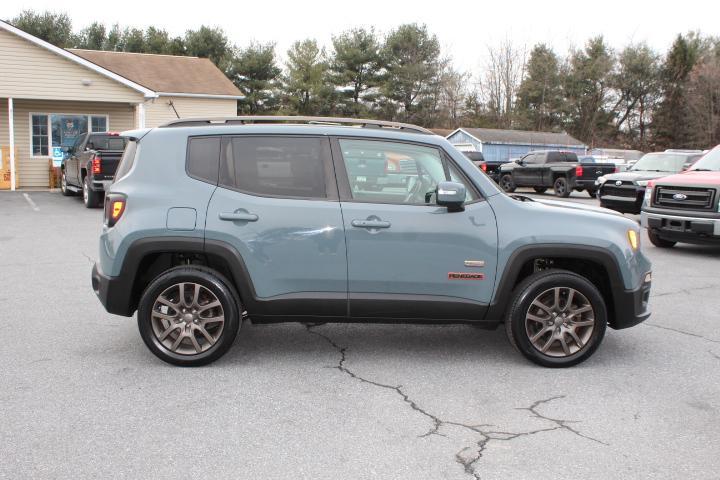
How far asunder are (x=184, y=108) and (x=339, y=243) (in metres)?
24.4

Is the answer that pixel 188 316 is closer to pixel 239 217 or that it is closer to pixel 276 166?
pixel 239 217

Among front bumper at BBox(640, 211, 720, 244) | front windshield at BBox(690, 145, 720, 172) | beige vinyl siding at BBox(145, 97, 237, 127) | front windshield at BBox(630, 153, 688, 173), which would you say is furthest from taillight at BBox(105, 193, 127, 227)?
beige vinyl siding at BBox(145, 97, 237, 127)

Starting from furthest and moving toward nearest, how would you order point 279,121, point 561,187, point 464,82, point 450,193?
point 464,82 < point 561,187 < point 279,121 < point 450,193

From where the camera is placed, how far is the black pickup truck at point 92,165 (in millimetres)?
16344

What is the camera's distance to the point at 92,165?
16469 mm

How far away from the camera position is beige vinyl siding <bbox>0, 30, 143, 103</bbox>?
68.7ft

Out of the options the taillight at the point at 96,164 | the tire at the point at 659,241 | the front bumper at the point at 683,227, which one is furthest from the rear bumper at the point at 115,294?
the taillight at the point at 96,164

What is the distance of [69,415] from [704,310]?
5.97 m

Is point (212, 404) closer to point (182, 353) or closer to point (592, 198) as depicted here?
point (182, 353)

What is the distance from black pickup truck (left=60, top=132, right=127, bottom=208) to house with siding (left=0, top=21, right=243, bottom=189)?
2.02 meters

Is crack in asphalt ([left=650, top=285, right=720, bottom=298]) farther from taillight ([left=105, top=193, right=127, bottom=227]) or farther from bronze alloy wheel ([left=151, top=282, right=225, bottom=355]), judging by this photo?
taillight ([left=105, top=193, right=127, bottom=227])

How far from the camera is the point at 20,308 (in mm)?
6613

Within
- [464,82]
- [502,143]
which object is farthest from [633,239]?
[464,82]

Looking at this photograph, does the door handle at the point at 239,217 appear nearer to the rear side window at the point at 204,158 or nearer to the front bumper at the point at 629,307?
the rear side window at the point at 204,158
